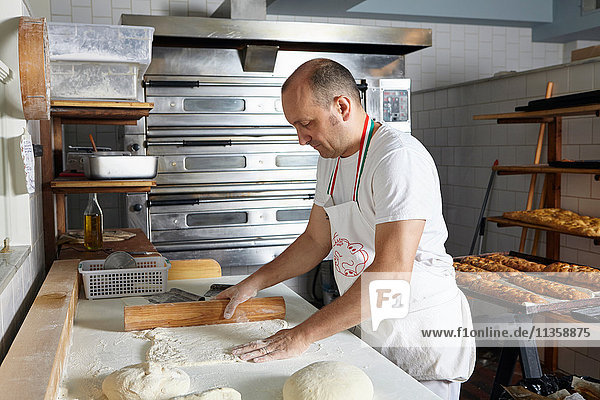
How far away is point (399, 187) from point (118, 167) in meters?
1.37

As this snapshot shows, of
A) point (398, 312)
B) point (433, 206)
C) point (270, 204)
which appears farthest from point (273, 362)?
point (270, 204)

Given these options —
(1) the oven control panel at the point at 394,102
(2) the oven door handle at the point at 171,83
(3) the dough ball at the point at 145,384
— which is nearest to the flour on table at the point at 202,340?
(3) the dough ball at the point at 145,384

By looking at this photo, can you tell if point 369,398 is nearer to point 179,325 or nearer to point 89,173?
point 179,325

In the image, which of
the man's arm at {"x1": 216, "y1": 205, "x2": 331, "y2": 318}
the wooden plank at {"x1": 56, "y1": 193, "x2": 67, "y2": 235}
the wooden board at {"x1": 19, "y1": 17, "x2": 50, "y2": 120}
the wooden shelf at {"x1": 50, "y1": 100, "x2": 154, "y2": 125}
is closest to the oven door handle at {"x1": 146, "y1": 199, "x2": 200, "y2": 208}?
the wooden plank at {"x1": 56, "y1": 193, "x2": 67, "y2": 235}

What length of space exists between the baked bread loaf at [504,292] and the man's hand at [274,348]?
4.66ft

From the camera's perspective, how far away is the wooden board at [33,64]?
158 cm

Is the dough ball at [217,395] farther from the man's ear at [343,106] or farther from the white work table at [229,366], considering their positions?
the man's ear at [343,106]

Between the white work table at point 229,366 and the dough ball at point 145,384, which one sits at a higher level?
the dough ball at point 145,384

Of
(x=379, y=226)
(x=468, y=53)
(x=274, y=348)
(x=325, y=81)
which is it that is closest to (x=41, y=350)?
(x=274, y=348)

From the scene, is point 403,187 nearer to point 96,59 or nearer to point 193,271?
point 193,271

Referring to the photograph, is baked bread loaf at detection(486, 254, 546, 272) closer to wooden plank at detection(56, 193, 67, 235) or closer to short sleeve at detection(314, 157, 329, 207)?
short sleeve at detection(314, 157, 329, 207)

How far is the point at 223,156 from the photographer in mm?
4098

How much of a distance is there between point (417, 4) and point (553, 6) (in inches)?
54.2

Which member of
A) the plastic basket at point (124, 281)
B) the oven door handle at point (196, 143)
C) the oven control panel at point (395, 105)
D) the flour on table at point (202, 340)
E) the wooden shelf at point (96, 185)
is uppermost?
the oven control panel at point (395, 105)
